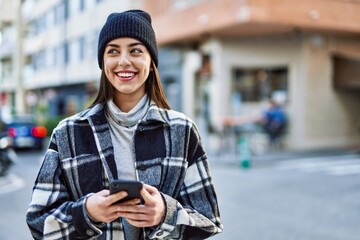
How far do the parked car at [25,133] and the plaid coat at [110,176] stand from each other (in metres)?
15.2

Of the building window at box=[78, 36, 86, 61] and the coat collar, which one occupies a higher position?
the building window at box=[78, 36, 86, 61]

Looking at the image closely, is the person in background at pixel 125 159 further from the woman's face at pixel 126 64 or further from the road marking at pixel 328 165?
the road marking at pixel 328 165

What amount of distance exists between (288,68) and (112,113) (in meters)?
16.0

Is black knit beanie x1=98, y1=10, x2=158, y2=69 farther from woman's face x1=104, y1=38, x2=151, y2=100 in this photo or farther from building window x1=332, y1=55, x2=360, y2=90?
building window x1=332, y1=55, x2=360, y2=90

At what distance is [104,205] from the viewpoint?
135cm

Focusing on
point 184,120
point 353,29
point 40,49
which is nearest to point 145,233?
point 184,120

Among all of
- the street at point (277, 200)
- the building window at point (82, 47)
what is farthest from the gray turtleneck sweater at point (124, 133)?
the building window at point (82, 47)

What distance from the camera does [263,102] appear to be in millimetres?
17469

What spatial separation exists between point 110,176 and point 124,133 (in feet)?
0.53

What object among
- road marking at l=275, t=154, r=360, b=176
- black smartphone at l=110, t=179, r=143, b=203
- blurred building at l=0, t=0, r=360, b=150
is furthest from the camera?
blurred building at l=0, t=0, r=360, b=150

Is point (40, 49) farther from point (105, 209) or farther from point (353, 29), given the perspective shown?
point (105, 209)

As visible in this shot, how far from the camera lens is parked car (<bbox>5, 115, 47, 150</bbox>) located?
16.1 meters

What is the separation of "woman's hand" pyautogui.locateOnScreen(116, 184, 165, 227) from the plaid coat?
50 mm

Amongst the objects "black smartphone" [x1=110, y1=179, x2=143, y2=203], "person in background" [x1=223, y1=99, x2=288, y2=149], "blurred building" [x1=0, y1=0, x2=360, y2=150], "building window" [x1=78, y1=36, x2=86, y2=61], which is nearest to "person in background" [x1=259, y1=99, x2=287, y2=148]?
"person in background" [x1=223, y1=99, x2=288, y2=149]
